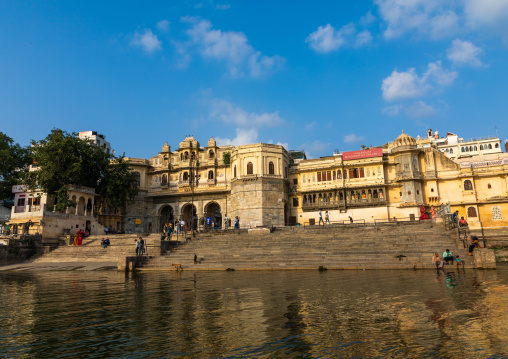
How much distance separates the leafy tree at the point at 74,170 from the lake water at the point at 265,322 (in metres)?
26.6

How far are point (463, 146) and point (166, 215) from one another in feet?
168

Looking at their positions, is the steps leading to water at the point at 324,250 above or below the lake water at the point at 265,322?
above

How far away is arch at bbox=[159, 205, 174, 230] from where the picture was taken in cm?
4764

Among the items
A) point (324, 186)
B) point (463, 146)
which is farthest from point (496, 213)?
point (463, 146)

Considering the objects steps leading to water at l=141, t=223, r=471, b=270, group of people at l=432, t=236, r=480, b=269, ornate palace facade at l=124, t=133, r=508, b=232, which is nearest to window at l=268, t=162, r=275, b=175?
ornate palace facade at l=124, t=133, r=508, b=232

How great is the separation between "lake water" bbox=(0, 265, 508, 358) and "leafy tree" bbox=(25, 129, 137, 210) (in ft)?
87.2

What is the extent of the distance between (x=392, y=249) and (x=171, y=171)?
1278 inches

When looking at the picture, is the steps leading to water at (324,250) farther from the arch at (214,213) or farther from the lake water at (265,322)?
the arch at (214,213)

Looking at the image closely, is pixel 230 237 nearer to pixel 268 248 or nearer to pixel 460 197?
pixel 268 248

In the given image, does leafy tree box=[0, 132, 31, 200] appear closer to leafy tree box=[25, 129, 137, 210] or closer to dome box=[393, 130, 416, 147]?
leafy tree box=[25, 129, 137, 210]

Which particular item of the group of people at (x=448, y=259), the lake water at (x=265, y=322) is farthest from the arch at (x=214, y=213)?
the lake water at (x=265, y=322)

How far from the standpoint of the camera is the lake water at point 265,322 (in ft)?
18.2

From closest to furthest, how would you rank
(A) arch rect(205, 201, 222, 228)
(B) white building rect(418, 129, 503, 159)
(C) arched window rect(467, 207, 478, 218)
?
(C) arched window rect(467, 207, 478, 218)
(A) arch rect(205, 201, 222, 228)
(B) white building rect(418, 129, 503, 159)

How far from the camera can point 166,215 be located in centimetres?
4847
